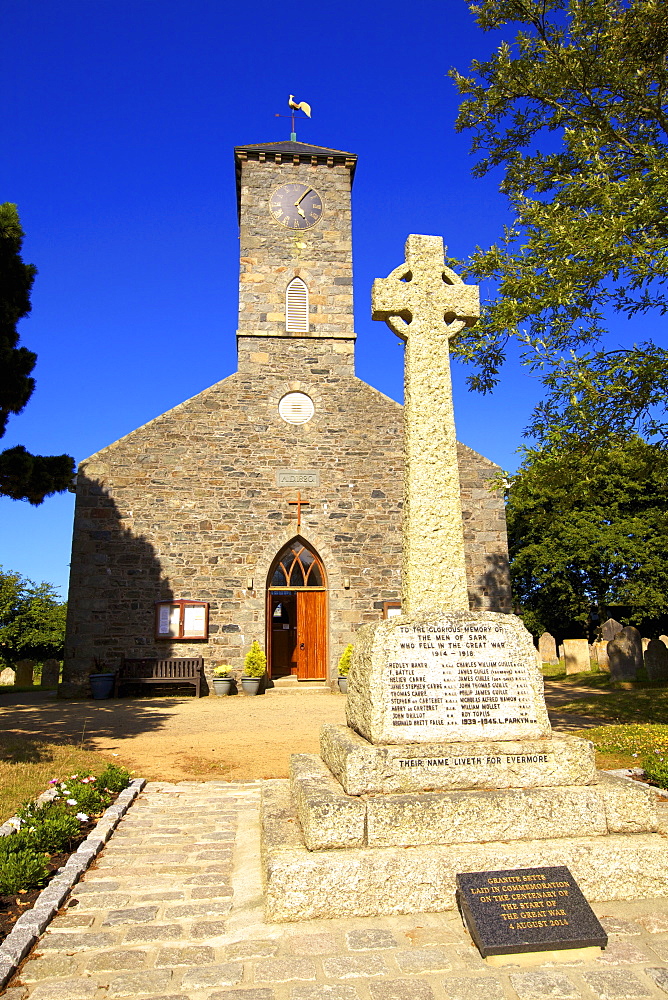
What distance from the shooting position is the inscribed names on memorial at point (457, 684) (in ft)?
13.5

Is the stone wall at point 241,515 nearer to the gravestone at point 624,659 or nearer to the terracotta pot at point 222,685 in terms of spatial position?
the terracotta pot at point 222,685

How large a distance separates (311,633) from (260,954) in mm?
12813

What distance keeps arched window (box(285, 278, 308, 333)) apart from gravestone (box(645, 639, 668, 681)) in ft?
37.0

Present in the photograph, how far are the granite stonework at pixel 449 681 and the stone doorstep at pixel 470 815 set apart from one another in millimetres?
374

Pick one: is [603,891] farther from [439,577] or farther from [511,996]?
[439,577]

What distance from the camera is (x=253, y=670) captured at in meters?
14.8

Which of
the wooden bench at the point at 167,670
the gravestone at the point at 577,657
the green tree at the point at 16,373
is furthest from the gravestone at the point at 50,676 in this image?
the gravestone at the point at 577,657

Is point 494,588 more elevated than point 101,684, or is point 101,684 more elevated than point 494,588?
point 494,588

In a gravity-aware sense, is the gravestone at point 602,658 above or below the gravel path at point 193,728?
above

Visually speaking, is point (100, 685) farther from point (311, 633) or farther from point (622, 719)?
point (622, 719)

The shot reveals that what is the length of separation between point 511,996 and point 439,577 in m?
2.40

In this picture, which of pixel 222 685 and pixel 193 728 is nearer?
pixel 193 728

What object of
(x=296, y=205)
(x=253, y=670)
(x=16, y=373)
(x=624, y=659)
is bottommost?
(x=253, y=670)

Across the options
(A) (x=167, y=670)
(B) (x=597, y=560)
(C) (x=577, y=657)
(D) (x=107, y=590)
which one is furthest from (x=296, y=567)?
(B) (x=597, y=560)
